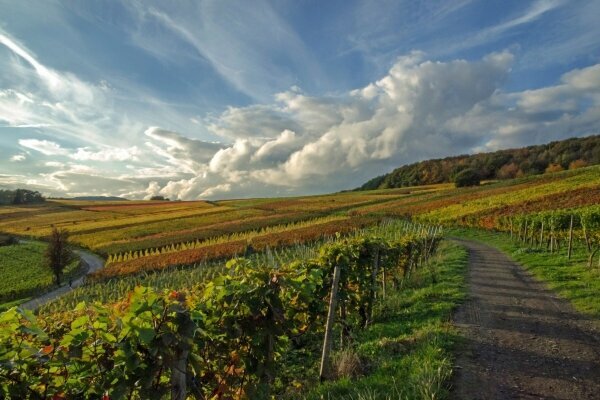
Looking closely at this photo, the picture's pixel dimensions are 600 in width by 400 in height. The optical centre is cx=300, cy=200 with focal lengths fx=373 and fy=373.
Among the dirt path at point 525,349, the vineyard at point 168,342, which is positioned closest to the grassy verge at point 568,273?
the dirt path at point 525,349

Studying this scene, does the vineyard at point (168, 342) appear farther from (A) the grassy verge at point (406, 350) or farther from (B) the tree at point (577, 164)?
(B) the tree at point (577, 164)

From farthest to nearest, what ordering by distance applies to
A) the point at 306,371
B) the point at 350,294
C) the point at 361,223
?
the point at 361,223
the point at 350,294
the point at 306,371

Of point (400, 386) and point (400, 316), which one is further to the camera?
point (400, 316)

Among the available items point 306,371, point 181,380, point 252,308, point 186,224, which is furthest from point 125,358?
point 186,224

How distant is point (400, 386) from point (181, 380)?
3.60 m

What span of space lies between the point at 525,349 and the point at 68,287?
3993cm

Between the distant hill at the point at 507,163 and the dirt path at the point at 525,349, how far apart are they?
316 ft

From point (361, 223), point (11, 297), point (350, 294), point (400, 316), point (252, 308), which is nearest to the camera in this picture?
point (252, 308)

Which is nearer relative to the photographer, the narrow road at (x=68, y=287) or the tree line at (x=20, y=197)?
the narrow road at (x=68, y=287)

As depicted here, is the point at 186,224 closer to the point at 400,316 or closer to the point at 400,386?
the point at 400,316

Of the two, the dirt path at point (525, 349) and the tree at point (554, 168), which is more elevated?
the tree at point (554, 168)

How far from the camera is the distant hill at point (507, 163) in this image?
10309 centimetres

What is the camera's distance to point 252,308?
5.02m

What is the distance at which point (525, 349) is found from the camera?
25.1ft
